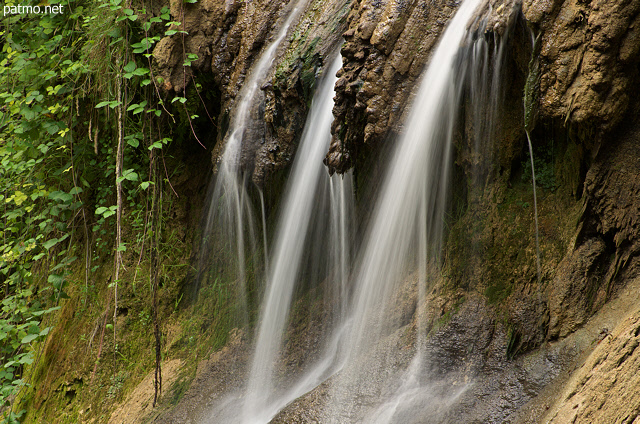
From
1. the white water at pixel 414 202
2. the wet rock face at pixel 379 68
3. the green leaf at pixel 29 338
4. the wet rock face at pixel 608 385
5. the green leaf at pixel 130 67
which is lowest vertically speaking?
the green leaf at pixel 29 338

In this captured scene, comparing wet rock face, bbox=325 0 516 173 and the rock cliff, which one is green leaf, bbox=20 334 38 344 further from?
wet rock face, bbox=325 0 516 173

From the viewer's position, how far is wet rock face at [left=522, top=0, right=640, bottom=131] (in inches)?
97.3

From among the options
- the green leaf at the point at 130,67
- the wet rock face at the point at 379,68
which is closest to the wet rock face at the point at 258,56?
the green leaf at the point at 130,67

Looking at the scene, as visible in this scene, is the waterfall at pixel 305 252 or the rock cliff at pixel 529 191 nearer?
the rock cliff at pixel 529 191

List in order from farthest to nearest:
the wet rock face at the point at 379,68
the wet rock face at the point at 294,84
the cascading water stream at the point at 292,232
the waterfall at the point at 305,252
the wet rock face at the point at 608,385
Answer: the wet rock face at the point at 294,84, the cascading water stream at the point at 292,232, the waterfall at the point at 305,252, the wet rock face at the point at 379,68, the wet rock face at the point at 608,385

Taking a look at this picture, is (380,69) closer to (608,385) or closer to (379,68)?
(379,68)

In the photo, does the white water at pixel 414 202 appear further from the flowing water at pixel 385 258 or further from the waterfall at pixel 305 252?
the waterfall at pixel 305 252

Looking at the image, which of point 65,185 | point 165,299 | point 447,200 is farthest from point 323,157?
point 65,185

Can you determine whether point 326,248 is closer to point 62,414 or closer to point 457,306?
point 457,306

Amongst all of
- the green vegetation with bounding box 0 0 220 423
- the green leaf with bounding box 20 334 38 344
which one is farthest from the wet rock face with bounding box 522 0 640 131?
the green leaf with bounding box 20 334 38 344

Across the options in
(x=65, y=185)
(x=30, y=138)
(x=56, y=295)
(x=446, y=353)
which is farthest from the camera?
(x=65, y=185)

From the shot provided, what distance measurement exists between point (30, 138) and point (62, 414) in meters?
2.56

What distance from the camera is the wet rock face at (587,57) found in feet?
8.11

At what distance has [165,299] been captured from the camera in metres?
4.77
